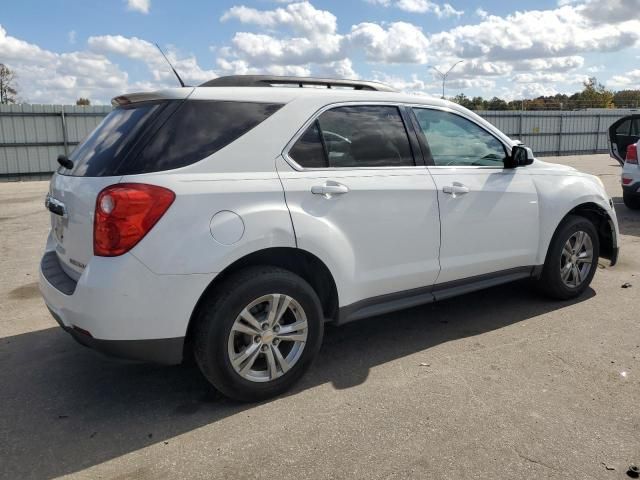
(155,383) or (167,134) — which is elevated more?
(167,134)

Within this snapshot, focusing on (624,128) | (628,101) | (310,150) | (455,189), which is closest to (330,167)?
(310,150)

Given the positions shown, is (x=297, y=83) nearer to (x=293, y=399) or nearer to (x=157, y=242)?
(x=157, y=242)

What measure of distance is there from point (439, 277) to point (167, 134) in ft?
6.91

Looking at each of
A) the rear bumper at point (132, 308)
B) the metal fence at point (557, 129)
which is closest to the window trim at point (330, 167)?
the rear bumper at point (132, 308)

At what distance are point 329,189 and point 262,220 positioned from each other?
0.50 m

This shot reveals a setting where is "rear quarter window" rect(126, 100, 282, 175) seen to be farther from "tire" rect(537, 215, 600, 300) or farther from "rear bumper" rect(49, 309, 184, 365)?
"tire" rect(537, 215, 600, 300)

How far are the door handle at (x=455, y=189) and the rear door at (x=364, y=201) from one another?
13 cm

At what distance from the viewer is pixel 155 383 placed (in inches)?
138

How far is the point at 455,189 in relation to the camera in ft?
12.8

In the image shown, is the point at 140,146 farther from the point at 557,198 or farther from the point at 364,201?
the point at 557,198

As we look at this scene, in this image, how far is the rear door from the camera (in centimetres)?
325

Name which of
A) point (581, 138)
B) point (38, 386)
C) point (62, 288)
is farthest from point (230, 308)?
point (581, 138)

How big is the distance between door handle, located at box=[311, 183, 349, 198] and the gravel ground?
1.19m

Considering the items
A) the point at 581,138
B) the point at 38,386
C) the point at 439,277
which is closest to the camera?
the point at 38,386
